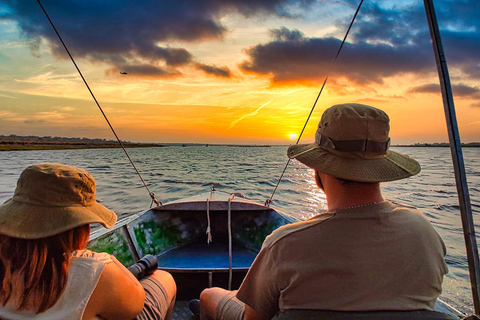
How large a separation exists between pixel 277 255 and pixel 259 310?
309mm

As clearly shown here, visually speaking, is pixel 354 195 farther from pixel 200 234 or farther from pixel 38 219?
pixel 200 234

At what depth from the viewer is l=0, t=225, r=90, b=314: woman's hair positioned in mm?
1170

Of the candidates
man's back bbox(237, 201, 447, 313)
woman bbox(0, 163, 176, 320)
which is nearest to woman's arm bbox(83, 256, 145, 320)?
woman bbox(0, 163, 176, 320)

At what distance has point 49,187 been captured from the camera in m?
1.27

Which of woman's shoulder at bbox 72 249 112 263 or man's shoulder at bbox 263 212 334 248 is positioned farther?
woman's shoulder at bbox 72 249 112 263

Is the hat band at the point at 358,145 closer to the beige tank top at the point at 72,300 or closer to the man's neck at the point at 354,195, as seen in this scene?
the man's neck at the point at 354,195

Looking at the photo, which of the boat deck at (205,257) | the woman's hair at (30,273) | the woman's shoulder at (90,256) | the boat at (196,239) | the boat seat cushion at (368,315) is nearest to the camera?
the boat seat cushion at (368,315)

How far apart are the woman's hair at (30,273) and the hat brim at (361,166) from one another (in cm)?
112

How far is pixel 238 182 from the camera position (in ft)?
55.8

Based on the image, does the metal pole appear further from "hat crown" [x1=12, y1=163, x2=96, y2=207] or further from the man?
"hat crown" [x1=12, y1=163, x2=96, y2=207]

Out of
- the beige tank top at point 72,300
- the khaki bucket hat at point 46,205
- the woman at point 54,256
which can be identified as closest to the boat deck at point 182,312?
the woman at point 54,256

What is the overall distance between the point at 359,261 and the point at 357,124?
530mm

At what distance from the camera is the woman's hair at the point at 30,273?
1.17m

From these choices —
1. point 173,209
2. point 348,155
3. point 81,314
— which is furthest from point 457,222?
point 81,314
